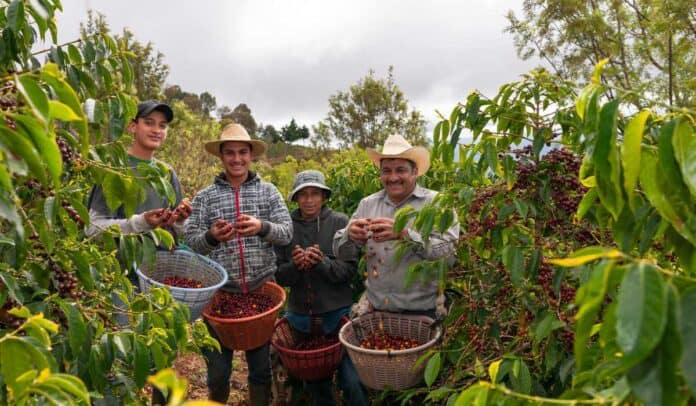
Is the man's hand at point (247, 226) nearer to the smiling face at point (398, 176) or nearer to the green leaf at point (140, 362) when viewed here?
the smiling face at point (398, 176)

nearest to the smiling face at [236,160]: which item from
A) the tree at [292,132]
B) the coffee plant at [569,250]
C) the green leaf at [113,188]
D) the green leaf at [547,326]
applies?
the coffee plant at [569,250]

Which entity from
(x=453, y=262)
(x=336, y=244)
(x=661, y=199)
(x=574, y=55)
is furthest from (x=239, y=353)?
(x=574, y=55)

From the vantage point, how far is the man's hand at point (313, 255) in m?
2.83

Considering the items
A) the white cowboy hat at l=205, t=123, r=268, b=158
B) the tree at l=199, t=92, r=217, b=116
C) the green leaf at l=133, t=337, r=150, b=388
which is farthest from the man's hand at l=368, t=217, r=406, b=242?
the tree at l=199, t=92, r=217, b=116

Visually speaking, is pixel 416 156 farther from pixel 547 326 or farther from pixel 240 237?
pixel 547 326

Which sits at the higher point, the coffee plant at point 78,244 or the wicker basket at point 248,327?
the coffee plant at point 78,244

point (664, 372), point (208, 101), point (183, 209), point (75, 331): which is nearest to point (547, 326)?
point (664, 372)

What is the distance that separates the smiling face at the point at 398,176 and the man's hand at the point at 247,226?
28.5 inches

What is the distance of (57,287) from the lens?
1297 millimetres

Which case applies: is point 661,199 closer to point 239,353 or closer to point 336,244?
point 336,244

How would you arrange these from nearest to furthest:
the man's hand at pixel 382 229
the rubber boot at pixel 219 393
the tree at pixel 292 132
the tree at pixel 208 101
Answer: the man's hand at pixel 382 229 < the rubber boot at pixel 219 393 < the tree at pixel 208 101 < the tree at pixel 292 132

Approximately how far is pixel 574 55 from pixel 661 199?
436 inches

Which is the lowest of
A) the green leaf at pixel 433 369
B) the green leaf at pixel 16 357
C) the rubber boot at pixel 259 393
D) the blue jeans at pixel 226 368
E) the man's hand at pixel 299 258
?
the rubber boot at pixel 259 393

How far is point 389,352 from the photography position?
87.1 inches
